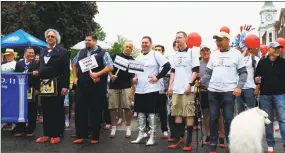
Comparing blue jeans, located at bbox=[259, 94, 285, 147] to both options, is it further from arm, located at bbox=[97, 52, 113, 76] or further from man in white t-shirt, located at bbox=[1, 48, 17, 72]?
man in white t-shirt, located at bbox=[1, 48, 17, 72]

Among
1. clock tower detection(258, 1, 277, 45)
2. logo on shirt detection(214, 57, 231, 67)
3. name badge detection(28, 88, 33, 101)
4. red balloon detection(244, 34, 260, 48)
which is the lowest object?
name badge detection(28, 88, 33, 101)

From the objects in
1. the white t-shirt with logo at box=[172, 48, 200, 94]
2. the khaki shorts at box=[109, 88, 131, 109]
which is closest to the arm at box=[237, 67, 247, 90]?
the white t-shirt with logo at box=[172, 48, 200, 94]

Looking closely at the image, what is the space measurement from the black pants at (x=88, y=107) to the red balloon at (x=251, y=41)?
9.50 ft

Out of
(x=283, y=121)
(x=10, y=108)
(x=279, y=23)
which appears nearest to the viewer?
(x=283, y=121)

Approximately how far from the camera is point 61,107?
7.41 m

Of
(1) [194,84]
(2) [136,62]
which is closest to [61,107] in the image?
(2) [136,62]

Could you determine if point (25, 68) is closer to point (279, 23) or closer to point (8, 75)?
point (8, 75)

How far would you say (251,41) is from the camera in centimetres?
677

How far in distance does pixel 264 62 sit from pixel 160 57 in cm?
190

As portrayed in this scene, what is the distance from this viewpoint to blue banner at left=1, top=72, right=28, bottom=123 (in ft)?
25.0

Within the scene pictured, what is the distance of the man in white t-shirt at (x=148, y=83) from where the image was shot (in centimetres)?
696

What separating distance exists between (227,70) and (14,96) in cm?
442

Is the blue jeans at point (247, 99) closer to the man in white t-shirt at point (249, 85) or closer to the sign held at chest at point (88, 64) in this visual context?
the man in white t-shirt at point (249, 85)

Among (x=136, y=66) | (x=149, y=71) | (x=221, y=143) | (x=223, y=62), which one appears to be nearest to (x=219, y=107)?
(x=223, y=62)
